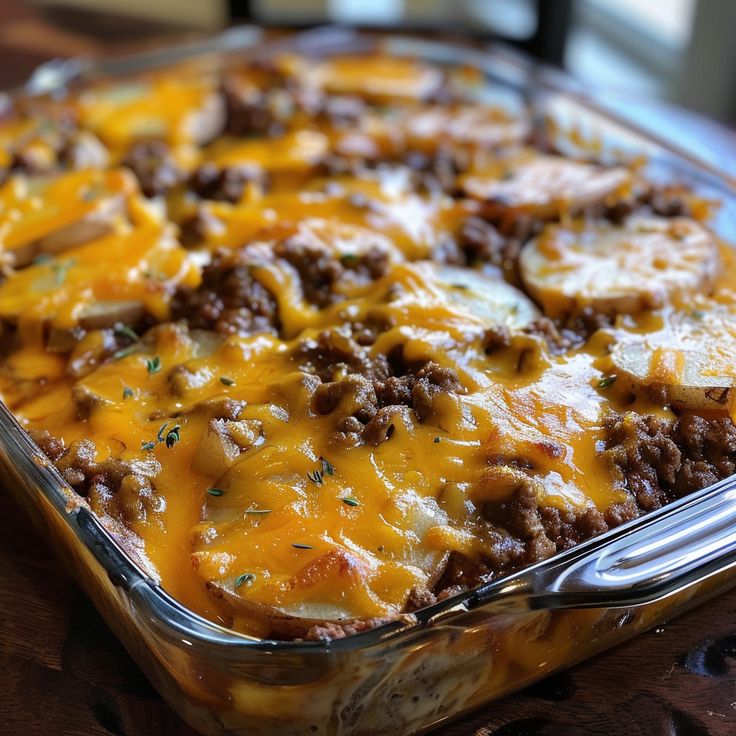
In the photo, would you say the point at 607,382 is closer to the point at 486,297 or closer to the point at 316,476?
the point at 486,297


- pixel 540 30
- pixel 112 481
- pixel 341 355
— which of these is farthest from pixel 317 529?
pixel 540 30

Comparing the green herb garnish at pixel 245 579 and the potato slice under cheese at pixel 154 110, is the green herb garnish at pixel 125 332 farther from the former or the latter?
the potato slice under cheese at pixel 154 110

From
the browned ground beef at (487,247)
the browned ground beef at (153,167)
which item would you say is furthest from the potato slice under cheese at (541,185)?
the browned ground beef at (153,167)

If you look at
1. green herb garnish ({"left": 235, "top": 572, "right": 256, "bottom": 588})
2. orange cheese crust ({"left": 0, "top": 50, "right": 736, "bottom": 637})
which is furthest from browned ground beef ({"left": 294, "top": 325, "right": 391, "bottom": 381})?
green herb garnish ({"left": 235, "top": 572, "right": 256, "bottom": 588})

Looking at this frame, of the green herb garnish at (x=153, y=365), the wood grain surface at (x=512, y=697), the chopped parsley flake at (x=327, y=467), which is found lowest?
the wood grain surface at (x=512, y=697)

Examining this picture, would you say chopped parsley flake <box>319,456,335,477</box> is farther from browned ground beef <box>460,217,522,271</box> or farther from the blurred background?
the blurred background

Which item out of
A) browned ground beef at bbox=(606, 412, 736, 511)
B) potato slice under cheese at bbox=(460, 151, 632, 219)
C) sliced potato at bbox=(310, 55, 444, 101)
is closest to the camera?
browned ground beef at bbox=(606, 412, 736, 511)
